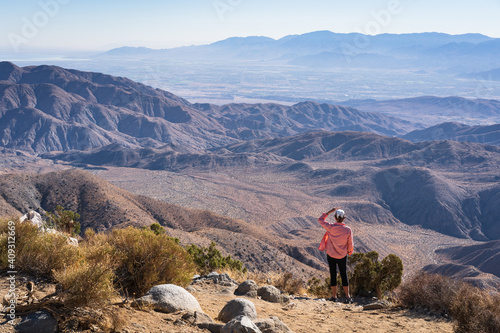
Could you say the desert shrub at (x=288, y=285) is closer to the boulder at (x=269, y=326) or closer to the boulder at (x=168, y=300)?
the boulder at (x=168, y=300)

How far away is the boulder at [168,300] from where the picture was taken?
688cm

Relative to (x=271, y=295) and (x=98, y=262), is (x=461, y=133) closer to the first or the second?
(x=271, y=295)

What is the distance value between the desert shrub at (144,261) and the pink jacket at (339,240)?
138 inches

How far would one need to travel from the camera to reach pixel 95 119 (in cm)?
16562

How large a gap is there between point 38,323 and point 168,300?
85.0 inches

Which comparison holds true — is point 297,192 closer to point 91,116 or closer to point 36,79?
point 91,116

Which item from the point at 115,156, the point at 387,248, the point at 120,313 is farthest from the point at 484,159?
the point at 120,313

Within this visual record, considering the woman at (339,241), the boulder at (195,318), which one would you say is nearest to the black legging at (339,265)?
the woman at (339,241)

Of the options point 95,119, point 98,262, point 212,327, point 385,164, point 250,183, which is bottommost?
point 250,183

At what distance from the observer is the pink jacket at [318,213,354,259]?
9586 mm

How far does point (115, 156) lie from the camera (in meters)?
119

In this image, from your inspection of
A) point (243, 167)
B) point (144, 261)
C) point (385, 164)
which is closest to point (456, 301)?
point (144, 261)

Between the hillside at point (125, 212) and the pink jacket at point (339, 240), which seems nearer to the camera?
the pink jacket at point (339, 240)

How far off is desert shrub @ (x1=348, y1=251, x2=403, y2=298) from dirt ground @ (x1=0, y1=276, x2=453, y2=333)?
Result: 51.6 inches
